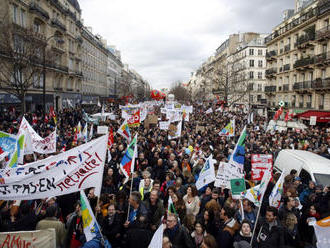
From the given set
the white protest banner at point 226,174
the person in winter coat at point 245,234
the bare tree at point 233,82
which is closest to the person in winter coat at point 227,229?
the person in winter coat at point 245,234

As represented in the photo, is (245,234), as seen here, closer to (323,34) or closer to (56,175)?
(56,175)

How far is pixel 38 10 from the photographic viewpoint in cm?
3209

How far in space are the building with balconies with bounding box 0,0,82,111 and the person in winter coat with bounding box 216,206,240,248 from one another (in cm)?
2651

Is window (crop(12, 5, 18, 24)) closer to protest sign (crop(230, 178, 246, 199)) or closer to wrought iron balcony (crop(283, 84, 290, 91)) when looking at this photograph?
protest sign (crop(230, 178, 246, 199))

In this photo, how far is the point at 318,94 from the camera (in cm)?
2966

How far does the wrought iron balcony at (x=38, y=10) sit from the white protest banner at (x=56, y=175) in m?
33.1

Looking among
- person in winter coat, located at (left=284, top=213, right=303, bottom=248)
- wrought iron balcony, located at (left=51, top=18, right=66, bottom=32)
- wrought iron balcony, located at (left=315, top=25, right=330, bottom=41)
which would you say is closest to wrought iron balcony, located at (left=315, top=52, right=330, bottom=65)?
wrought iron balcony, located at (left=315, top=25, right=330, bottom=41)

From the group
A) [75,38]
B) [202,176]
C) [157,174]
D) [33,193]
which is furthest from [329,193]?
[75,38]

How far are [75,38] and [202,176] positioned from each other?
4625 cm

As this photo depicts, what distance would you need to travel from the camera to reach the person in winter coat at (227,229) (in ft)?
14.5

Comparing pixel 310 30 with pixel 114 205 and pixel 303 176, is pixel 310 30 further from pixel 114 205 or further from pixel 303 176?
pixel 114 205

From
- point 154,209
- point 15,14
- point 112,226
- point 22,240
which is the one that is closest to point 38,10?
point 15,14

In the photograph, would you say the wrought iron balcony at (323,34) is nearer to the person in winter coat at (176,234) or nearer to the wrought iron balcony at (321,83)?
the wrought iron balcony at (321,83)

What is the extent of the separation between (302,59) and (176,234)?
33928 millimetres
